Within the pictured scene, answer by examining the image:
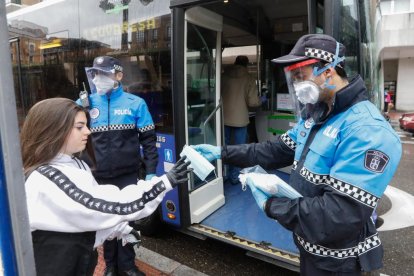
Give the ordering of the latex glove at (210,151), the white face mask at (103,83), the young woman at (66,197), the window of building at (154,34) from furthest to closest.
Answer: the window of building at (154,34) → the white face mask at (103,83) → the latex glove at (210,151) → the young woman at (66,197)

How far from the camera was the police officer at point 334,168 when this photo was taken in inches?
53.0

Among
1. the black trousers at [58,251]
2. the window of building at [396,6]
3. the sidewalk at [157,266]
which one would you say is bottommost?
the sidewalk at [157,266]

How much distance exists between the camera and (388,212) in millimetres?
4629

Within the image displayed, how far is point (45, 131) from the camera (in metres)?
1.44

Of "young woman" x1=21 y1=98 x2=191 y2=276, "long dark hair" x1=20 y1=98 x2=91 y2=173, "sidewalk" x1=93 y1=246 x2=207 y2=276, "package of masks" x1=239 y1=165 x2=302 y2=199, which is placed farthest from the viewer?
"sidewalk" x1=93 y1=246 x2=207 y2=276

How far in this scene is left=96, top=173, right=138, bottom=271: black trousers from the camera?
9.30ft

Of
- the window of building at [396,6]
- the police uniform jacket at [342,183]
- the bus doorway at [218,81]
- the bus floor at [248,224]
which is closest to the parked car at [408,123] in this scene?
the bus doorway at [218,81]

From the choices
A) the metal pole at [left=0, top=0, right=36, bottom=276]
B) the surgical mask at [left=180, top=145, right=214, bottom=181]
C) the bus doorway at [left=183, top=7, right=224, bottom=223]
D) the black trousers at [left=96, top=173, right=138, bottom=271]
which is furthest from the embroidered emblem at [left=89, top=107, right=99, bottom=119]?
the metal pole at [left=0, top=0, right=36, bottom=276]

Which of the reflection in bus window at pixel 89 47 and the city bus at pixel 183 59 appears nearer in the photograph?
the city bus at pixel 183 59

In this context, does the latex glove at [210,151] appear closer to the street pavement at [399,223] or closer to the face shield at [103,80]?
the face shield at [103,80]

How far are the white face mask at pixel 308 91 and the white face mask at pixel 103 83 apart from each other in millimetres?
1725

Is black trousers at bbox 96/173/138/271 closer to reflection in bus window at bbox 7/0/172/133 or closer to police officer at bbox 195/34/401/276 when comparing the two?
reflection in bus window at bbox 7/0/172/133

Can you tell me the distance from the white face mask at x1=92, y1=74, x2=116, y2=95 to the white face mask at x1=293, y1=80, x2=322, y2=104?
5.66 ft

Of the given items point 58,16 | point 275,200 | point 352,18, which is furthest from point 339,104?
point 58,16
